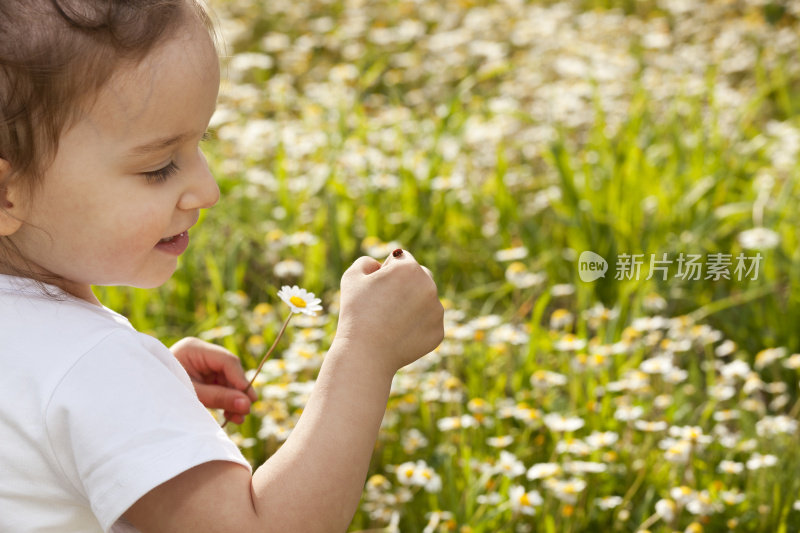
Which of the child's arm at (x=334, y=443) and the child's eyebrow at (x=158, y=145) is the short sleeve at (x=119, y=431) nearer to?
the child's arm at (x=334, y=443)

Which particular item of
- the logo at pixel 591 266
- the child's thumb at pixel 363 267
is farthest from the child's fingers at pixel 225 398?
the logo at pixel 591 266

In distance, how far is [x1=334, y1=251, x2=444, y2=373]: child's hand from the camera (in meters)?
1.13

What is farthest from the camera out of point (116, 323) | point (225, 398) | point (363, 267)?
point (225, 398)

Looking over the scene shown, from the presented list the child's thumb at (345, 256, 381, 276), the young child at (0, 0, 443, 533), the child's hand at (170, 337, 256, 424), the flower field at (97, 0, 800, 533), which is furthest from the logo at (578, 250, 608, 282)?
the young child at (0, 0, 443, 533)

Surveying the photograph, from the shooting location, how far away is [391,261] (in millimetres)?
1193

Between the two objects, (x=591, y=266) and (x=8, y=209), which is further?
(x=591, y=266)

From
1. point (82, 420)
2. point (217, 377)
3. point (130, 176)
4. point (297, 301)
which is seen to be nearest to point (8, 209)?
point (130, 176)

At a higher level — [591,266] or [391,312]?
[391,312]

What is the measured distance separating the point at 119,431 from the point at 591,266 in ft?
6.34

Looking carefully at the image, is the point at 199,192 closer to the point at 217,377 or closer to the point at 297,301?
the point at 297,301

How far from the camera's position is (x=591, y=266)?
2.72 m

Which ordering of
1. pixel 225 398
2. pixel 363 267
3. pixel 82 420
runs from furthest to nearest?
pixel 225 398 < pixel 363 267 < pixel 82 420

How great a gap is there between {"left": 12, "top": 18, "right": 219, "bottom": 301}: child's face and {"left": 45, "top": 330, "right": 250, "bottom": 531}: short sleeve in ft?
0.39

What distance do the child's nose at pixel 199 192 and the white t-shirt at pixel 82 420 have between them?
145 mm
